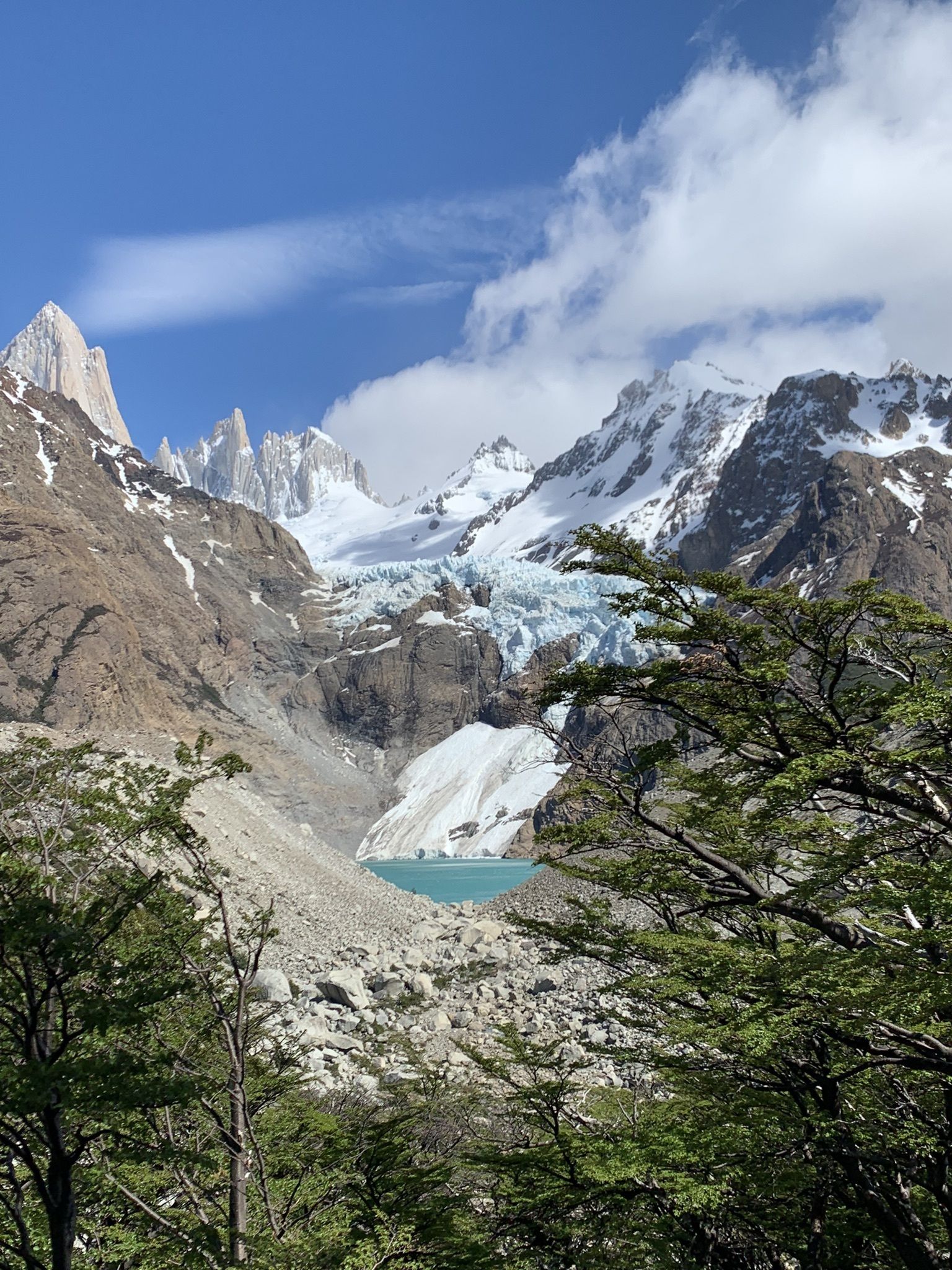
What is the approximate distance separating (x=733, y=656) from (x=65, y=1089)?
17.9ft

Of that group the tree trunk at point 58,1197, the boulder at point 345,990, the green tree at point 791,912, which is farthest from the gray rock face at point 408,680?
the tree trunk at point 58,1197

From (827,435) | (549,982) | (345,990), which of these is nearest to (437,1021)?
(345,990)

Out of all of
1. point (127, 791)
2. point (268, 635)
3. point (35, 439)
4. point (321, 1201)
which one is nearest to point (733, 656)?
point (127, 791)

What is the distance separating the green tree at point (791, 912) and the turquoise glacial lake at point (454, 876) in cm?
5881

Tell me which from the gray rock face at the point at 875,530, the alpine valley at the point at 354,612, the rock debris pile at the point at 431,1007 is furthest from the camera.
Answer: the gray rock face at the point at 875,530

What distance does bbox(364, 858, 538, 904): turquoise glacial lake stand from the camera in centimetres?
7812

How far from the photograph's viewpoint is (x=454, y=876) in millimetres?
97562

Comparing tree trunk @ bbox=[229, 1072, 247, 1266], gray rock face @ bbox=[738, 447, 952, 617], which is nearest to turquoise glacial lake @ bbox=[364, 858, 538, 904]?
tree trunk @ bbox=[229, 1072, 247, 1266]

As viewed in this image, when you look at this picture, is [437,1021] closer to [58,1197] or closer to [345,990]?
[345,990]

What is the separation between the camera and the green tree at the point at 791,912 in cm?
616

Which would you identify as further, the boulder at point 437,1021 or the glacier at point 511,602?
the glacier at point 511,602

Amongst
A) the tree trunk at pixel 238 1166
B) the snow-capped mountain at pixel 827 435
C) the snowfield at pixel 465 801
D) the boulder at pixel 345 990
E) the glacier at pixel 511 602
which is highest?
the snow-capped mountain at pixel 827 435

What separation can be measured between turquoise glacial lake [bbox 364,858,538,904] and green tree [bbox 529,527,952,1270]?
58.8 m

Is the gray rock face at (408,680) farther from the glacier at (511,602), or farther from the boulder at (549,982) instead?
the boulder at (549,982)
